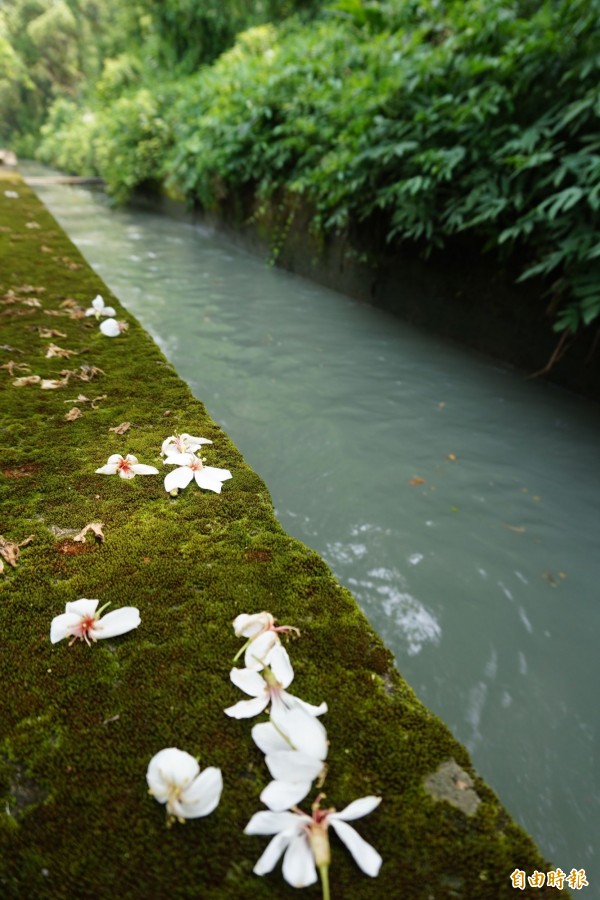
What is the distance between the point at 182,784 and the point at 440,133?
4.33 meters

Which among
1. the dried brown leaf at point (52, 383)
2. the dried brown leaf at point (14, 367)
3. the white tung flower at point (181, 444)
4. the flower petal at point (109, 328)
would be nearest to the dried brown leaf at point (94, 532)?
the white tung flower at point (181, 444)

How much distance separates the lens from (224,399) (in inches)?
125

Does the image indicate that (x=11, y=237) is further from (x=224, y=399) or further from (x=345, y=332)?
(x=345, y=332)

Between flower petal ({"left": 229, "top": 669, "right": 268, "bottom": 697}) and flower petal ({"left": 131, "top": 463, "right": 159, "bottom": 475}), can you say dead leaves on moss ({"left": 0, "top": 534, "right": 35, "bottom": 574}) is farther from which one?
flower petal ({"left": 229, "top": 669, "right": 268, "bottom": 697})

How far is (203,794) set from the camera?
694 millimetres

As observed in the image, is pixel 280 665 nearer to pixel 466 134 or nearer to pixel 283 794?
pixel 283 794

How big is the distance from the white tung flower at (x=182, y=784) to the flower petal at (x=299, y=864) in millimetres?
117

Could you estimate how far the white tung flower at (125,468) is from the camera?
1349 millimetres

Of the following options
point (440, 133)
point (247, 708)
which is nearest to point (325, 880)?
point (247, 708)

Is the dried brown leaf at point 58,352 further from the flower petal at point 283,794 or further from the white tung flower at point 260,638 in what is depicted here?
the flower petal at point 283,794

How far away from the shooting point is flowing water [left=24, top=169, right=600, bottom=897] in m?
1.50

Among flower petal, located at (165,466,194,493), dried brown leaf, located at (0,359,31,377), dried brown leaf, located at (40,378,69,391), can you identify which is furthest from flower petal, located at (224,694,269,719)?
dried brown leaf, located at (0,359,31,377)

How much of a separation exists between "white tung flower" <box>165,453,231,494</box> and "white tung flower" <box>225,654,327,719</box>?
55 cm

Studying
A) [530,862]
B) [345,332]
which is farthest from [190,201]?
[530,862]
